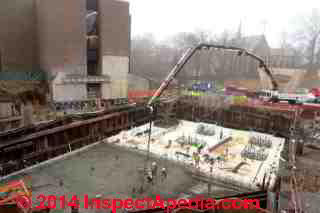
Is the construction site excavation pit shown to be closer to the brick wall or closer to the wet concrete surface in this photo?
the wet concrete surface

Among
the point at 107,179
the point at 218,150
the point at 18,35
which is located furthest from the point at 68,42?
the point at 218,150

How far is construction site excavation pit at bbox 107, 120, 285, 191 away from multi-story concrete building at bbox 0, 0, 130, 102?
1008 cm

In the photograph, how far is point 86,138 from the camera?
12.2m

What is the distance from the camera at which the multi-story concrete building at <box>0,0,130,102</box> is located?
1956cm

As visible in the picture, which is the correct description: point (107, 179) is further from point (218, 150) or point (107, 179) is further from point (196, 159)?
point (218, 150)

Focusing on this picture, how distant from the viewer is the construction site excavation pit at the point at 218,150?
8.63 meters

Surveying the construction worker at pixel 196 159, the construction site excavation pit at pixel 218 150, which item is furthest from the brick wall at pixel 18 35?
the construction worker at pixel 196 159

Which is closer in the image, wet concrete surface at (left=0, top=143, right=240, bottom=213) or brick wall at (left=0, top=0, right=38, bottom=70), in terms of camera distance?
wet concrete surface at (left=0, top=143, right=240, bottom=213)

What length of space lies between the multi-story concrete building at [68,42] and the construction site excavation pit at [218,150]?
10.1 metres

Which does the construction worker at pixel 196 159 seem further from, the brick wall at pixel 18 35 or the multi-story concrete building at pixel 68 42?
the brick wall at pixel 18 35

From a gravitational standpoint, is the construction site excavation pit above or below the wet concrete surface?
above

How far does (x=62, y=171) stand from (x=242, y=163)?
A: 7232 mm

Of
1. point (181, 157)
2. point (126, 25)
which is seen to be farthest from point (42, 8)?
point (181, 157)

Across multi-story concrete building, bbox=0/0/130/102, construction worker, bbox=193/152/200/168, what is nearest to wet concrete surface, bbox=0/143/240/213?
construction worker, bbox=193/152/200/168
